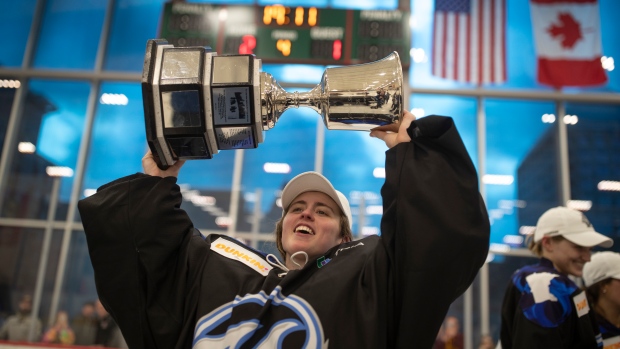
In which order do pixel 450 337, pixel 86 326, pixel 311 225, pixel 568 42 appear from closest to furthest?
1. pixel 311 225
2. pixel 450 337
3. pixel 86 326
4. pixel 568 42

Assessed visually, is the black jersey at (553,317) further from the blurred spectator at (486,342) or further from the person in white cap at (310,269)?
the blurred spectator at (486,342)

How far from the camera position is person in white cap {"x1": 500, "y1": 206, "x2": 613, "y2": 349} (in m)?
2.07

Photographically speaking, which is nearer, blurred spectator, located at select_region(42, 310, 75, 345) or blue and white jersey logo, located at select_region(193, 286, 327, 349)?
blue and white jersey logo, located at select_region(193, 286, 327, 349)

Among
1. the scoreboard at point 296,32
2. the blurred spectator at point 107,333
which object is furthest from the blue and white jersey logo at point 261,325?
the blurred spectator at point 107,333

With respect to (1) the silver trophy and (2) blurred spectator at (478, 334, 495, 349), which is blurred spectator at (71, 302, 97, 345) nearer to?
(2) blurred spectator at (478, 334, 495, 349)

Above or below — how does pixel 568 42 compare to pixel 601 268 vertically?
above

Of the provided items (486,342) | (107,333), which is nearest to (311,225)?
(486,342)

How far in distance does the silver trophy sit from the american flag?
5.38 meters

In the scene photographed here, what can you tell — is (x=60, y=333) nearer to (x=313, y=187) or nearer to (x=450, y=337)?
(x=450, y=337)

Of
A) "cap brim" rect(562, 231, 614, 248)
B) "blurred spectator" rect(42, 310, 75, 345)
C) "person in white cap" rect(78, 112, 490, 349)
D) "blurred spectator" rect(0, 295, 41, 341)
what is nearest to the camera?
"person in white cap" rect(78, 112, 490, 349)

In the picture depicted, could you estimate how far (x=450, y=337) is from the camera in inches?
235

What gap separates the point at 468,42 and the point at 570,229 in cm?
467

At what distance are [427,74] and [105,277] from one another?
20.9ft

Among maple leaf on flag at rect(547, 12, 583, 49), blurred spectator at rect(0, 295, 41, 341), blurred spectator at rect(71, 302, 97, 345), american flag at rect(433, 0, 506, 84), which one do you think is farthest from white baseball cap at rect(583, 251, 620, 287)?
blurred spectator at rect(0, 295, 41, 341)
